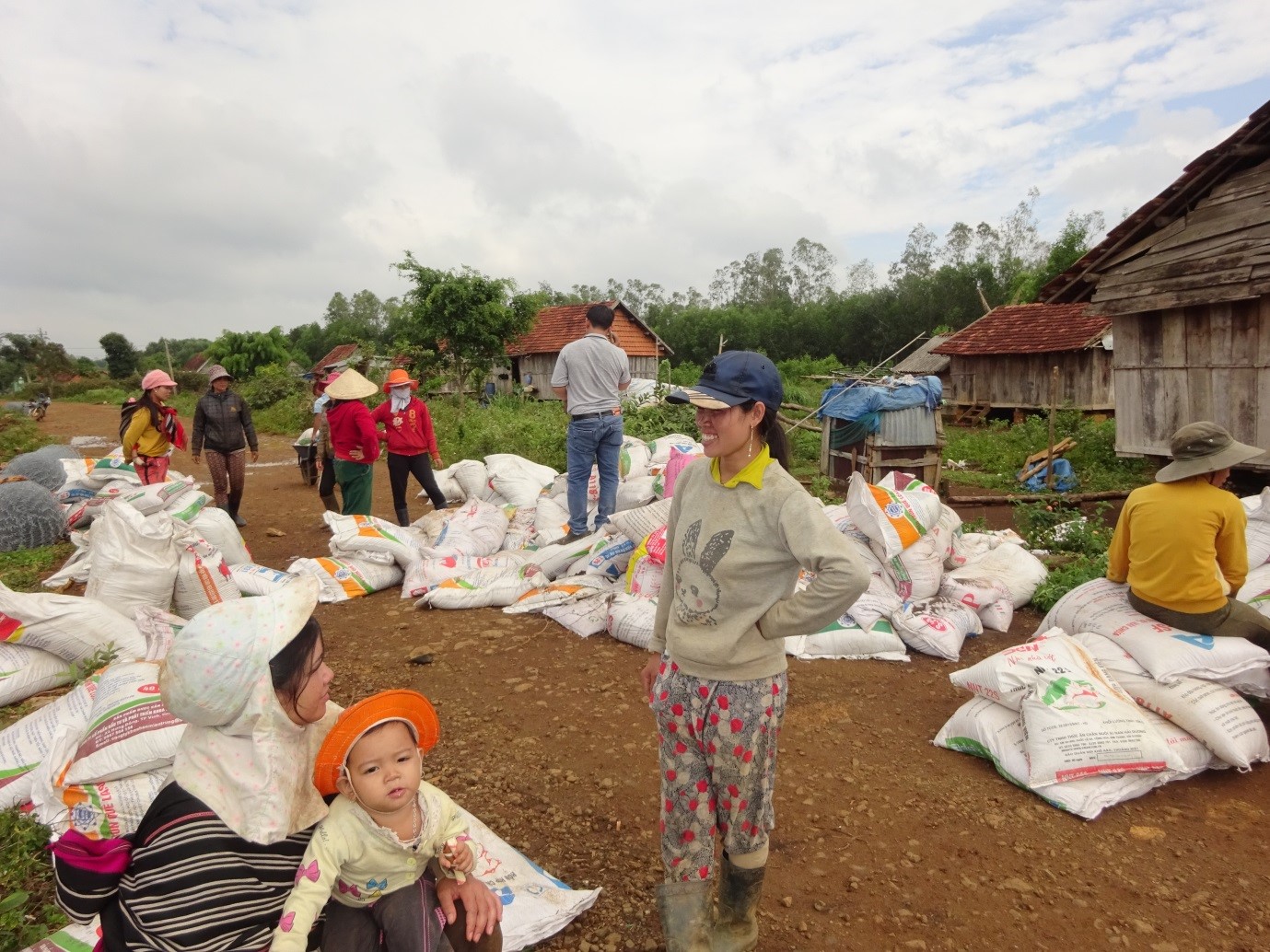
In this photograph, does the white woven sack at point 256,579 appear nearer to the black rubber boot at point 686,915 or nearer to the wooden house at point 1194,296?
the black rubber boot at point 686,915

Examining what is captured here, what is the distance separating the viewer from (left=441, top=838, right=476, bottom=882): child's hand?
1.47 metres

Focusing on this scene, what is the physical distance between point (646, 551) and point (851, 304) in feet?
85.1

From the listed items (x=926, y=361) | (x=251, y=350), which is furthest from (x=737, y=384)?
(x=251, y=350)

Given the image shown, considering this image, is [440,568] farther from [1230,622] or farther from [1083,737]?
[1230,622]

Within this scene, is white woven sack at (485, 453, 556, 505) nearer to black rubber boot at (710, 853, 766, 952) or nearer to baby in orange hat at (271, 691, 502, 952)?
black rubber boot at (710, 853, 766, 952)

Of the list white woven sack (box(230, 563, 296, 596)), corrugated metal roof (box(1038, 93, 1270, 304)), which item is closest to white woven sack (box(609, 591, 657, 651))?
white woven sack (box(230, 563, 296, 596))

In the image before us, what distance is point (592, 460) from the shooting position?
5219 mm

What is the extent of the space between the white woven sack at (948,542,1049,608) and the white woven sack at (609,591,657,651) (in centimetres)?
179

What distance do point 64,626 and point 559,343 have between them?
19.1 m

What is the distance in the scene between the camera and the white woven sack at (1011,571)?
439 cm

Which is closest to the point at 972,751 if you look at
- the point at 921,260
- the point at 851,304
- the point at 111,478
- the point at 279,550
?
the point at 279,550

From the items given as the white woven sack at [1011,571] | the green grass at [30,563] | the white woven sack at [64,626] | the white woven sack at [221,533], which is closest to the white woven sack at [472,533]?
the white woven sack at [221,533]

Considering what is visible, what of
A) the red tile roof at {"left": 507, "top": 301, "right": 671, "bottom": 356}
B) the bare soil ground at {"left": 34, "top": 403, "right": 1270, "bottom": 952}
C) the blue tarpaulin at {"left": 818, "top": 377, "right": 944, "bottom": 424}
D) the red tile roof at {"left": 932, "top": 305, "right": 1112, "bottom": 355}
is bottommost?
the bare soil ground at {"left": 34, "top": 403, "right": 1270, "bottom": 952}

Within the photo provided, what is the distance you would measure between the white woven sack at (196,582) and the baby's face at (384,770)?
311 centimetres
